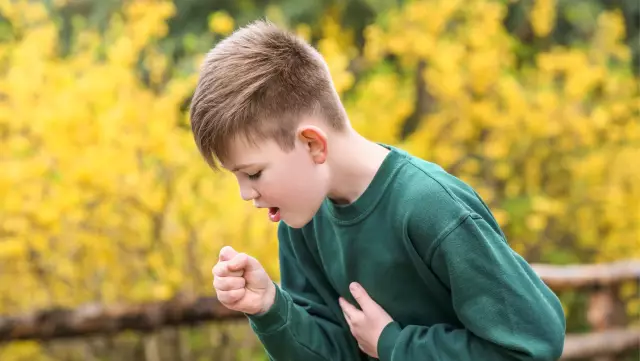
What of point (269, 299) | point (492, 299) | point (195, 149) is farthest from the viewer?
point (195, 149)

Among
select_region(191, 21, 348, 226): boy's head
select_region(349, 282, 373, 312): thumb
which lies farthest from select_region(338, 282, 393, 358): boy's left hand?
select_region(191, 21, 348, 226): boy's head

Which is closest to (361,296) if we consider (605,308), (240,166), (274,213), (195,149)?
(274,213)

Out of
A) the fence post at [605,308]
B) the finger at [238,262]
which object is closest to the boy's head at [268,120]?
the finger at [238,262]

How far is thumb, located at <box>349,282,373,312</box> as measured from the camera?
1770 millimetres

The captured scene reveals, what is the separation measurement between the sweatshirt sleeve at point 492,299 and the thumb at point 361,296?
0.21 meters

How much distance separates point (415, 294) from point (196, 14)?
5.38 metres

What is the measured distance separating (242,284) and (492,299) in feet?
1.61

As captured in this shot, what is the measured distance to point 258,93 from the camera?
161 cm

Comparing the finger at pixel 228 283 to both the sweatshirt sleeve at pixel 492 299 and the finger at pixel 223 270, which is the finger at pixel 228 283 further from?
the sweatshirt sleeve at pixel 492 299

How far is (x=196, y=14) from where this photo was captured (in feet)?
22.2

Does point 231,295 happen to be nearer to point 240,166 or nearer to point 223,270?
point 223,270

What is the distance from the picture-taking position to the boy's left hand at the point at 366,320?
5.76 feet

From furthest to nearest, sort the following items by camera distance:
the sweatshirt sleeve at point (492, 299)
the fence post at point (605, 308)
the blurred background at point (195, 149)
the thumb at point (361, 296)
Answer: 1. the fence post at point (605, 308)
2. the blurred background at point (195, 149)
3. the thumb at point (361, 296)
4. the sweatshirt sleeve at point (492, 299)

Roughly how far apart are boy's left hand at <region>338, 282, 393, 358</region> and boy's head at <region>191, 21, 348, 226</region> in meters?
0.22
